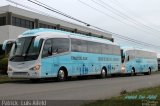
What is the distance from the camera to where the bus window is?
2539cm

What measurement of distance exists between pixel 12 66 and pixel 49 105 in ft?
40.9

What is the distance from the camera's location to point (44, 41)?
79.8 ft

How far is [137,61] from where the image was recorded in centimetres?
4528

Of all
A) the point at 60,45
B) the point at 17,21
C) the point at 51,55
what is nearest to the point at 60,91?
the point at 51,55

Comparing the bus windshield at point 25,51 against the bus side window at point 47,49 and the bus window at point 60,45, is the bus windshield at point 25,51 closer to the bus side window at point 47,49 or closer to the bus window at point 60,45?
the bus side window at point 47,49

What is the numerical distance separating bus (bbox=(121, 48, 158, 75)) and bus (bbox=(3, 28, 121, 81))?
33.7 ft

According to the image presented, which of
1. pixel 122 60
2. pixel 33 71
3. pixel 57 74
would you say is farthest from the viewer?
pixel 122 60

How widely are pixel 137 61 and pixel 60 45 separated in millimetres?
20885

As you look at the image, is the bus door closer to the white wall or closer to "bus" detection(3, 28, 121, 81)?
"bus" detection(3, 28, 121, 81)

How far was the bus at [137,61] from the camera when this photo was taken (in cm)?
4212

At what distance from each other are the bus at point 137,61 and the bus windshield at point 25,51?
18.2 meters

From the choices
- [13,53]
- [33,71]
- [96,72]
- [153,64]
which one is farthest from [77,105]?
[153,64]

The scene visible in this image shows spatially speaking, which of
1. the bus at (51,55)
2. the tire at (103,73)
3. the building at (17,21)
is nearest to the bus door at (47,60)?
the bus at (51,55)

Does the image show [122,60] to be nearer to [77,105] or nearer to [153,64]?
[153,64]
